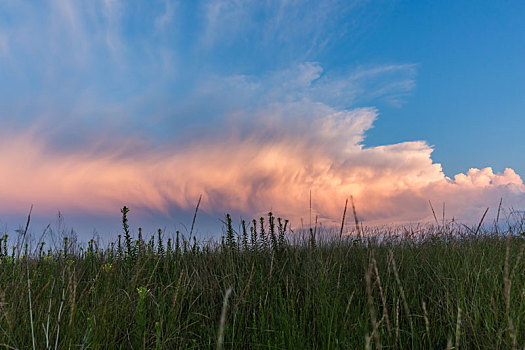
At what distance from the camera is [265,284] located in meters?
4.20

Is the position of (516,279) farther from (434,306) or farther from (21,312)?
(21,312)

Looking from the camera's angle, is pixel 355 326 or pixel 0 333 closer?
pixel 0 333

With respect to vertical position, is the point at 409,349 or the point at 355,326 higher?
the point at 355,326

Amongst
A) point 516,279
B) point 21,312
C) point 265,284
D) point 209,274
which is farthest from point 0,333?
point 516,279

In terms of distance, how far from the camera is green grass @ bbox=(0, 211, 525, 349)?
2811 millimetres

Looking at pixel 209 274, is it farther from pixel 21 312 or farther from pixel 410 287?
pixel 410 287

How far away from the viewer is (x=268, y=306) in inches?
143

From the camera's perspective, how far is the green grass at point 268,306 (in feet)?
9.22

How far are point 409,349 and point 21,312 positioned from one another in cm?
374

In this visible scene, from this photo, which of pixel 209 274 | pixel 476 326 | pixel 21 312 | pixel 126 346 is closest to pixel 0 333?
pixel 21 312

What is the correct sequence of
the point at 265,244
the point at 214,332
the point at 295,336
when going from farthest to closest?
the point at 265,244, the point at 214,332, the point at 295,336

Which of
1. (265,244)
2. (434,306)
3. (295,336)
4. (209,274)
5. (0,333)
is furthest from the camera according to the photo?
(265,244)

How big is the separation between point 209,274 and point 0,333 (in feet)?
7.50

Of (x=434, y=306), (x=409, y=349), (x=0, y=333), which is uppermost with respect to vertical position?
(x=0, y=333)
